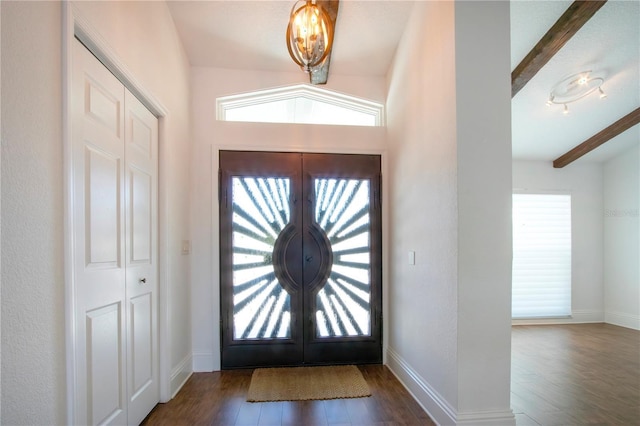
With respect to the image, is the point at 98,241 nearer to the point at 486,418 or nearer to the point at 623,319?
the point at 486,418

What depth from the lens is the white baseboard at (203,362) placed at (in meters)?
2.91

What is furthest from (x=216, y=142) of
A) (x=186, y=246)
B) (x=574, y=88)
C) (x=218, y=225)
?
(x=574, y=88)

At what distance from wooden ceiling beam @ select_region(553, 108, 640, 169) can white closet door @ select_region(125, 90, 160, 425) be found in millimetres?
5460

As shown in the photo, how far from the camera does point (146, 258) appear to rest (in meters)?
2.12

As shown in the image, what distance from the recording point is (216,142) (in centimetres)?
303

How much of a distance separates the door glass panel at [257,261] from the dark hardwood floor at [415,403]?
506mm

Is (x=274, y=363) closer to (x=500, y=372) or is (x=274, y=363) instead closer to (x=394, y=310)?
(x=394, y=310)

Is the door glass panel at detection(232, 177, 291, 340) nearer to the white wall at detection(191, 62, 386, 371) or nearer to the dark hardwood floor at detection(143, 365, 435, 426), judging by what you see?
the white wall at detection(191, 62, 386, 371)

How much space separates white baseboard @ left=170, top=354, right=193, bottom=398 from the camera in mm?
2451

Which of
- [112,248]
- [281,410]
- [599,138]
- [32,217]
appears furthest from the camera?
[599,138]

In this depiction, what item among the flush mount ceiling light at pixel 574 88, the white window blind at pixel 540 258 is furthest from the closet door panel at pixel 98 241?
the white window blind at pixel 540 258

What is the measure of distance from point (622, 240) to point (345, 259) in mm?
4639

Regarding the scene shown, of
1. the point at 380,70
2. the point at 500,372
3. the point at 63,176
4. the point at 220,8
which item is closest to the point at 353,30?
the point at 380,70

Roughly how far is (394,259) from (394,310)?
0.51m
